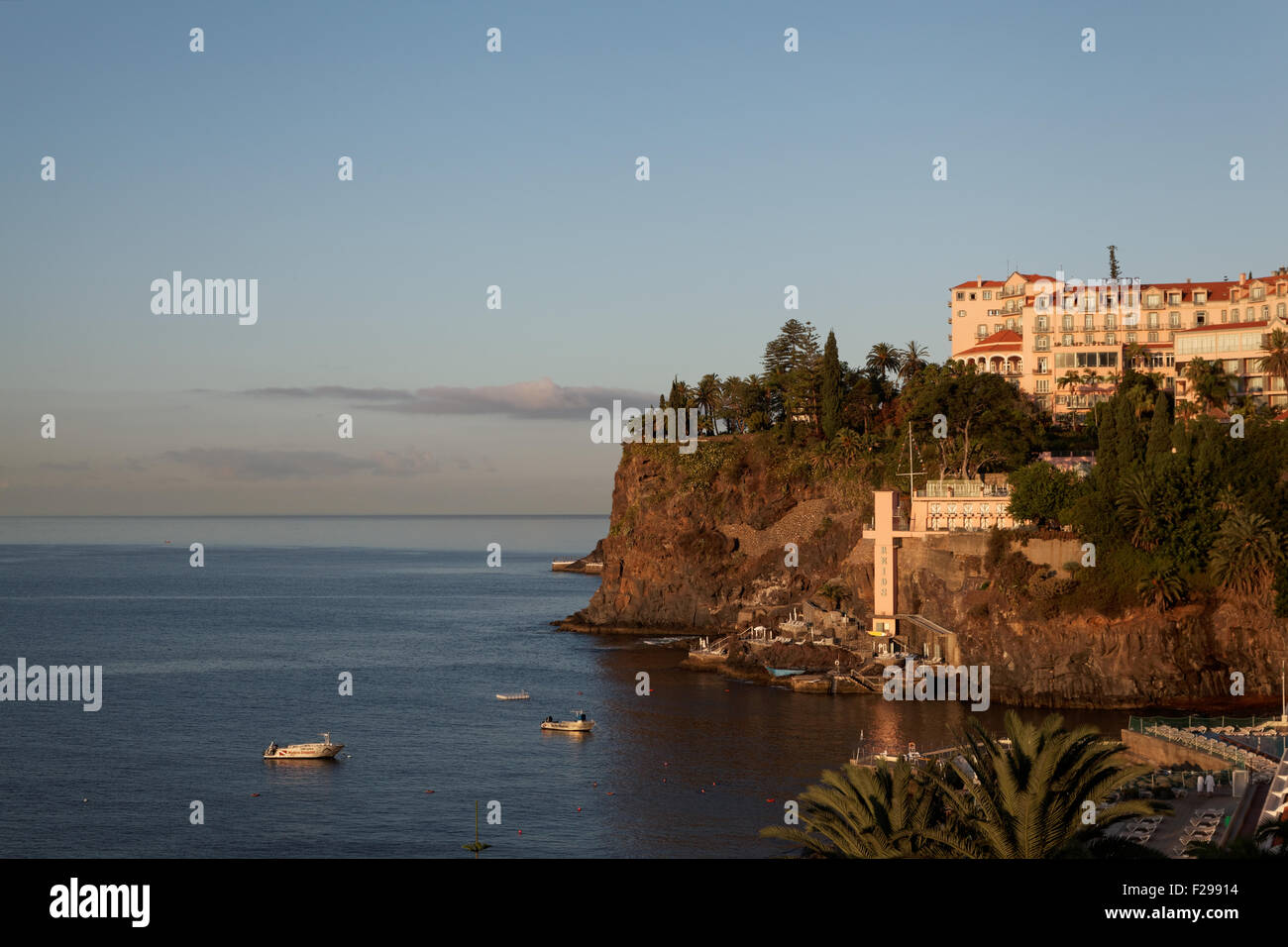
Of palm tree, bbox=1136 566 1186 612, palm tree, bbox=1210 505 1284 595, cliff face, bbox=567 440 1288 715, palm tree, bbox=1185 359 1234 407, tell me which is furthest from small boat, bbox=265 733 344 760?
palm tree, bbox=1185 359 1234 407

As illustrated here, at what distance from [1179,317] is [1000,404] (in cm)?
3842

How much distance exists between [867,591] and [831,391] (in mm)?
31513

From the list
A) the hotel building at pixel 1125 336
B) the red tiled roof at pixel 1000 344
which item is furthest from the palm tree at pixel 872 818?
the red tiled roof at pixel 1000 344

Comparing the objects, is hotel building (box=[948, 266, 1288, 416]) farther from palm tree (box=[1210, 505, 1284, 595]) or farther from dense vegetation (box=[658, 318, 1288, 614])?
palm tree (box=[1210, 505, 1284, 595])

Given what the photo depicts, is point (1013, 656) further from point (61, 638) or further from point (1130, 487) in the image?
point (61, 638)

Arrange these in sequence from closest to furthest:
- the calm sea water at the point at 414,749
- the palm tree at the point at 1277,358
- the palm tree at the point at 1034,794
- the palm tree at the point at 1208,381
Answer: the palm tree at the point at 1034,794 → the calm sea water at the point at 414,749 → the palm tree at the point at 1277,358 → the palm tree at the point at 1208,381

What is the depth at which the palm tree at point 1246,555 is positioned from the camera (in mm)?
77375

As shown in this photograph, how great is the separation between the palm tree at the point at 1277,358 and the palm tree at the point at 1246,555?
120ft

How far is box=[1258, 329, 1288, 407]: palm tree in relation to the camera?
10856 cm

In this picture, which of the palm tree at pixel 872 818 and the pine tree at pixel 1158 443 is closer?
the palm tree at pixel 872 818

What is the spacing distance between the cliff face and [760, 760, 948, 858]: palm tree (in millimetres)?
52222
